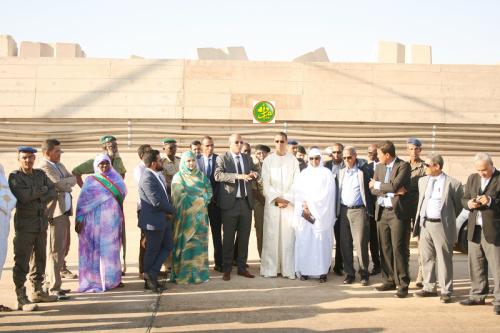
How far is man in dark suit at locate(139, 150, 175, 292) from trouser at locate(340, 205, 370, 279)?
2.13 meters

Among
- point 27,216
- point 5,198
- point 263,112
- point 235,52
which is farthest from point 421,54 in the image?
point 5,198

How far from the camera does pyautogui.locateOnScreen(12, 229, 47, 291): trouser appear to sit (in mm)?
5438

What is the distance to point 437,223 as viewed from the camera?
241 inches

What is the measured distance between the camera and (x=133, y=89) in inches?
504

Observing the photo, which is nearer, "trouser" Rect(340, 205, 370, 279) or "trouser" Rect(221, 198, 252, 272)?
"trouser" Rect(340, 205, 370, 279)

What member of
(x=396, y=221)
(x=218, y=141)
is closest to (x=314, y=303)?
(x=396, y=221)

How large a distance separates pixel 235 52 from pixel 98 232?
525 inches

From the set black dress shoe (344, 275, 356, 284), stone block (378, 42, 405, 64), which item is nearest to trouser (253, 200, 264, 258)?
black dress shoe (344, 275, 356, 284)

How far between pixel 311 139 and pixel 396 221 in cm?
663

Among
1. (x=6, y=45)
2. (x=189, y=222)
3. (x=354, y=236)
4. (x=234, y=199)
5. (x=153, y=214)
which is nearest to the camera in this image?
(x=153, y=214)

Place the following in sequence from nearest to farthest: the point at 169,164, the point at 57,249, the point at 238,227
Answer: the point at 57,249, the point at 238,227, the point at 169,164

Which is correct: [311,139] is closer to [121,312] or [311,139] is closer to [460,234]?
[460,234]

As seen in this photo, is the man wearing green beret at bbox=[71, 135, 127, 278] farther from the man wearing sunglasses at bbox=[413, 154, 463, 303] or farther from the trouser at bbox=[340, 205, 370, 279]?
the man wearing sunglasses at bbox=[413, 154, 463, 303]

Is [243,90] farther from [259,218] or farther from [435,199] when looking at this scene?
[435,199]
